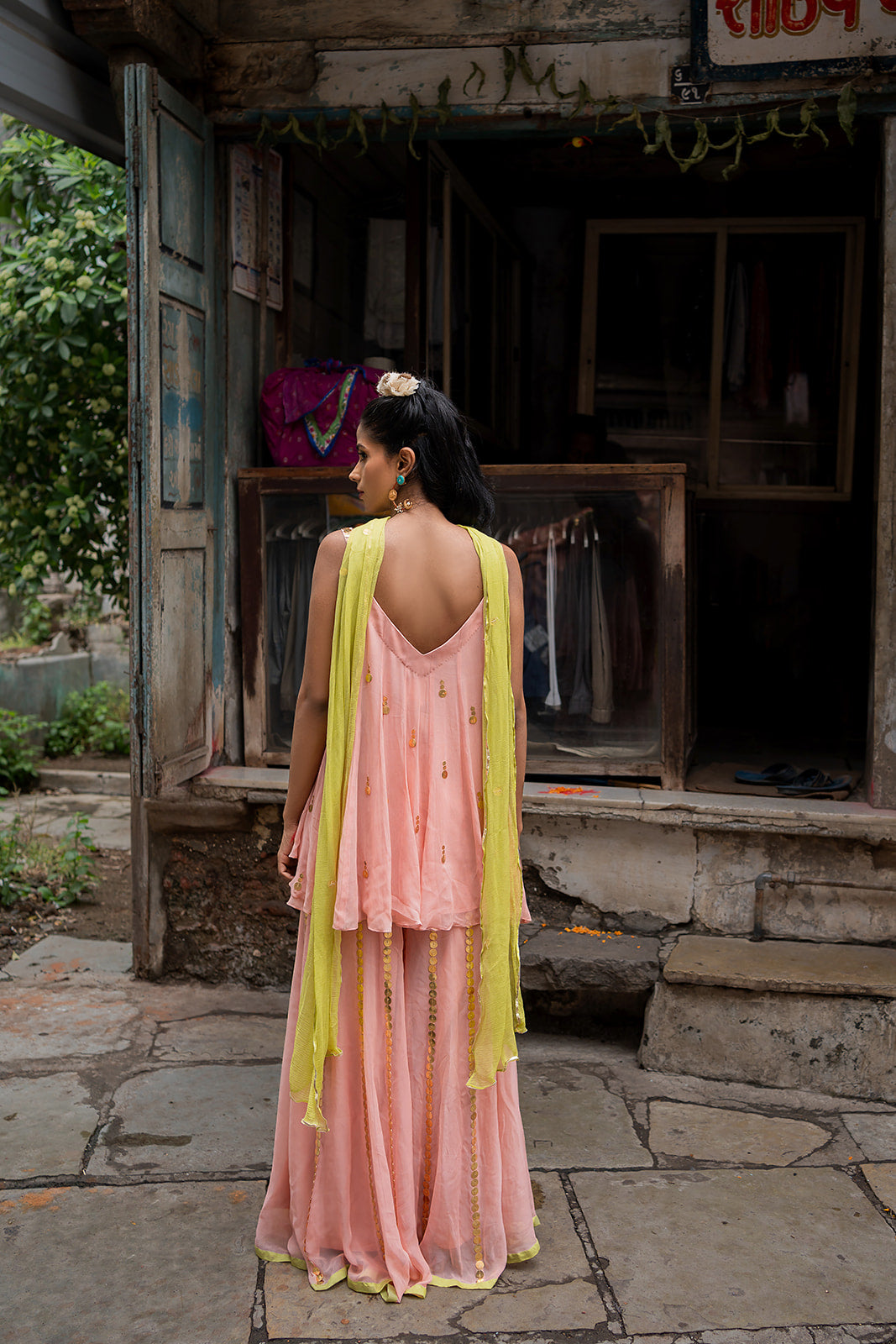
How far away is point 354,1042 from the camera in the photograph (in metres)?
2.60

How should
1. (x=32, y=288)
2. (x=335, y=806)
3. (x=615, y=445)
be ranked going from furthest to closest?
(x=615, y=445) → (x=32, y=288) → (x=335, y=806)

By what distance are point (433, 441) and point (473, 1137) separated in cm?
161

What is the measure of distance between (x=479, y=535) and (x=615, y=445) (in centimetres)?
441

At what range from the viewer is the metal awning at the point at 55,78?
3975 mm

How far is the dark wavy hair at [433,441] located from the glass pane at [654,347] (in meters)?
4.24

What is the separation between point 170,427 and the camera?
425 cm

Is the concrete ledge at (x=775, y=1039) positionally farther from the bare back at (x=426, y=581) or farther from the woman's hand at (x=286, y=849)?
the bare back at (x=426, y=581)

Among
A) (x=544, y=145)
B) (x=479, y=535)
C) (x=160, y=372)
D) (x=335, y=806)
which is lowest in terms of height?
(x=335, y=806)

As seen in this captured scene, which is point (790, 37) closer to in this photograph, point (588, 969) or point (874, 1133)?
point (588, 969)

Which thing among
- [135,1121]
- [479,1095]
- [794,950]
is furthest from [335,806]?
[794,950]

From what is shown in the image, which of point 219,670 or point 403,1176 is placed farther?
point 219,670

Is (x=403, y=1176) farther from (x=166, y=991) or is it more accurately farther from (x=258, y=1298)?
(x=166, y=991)

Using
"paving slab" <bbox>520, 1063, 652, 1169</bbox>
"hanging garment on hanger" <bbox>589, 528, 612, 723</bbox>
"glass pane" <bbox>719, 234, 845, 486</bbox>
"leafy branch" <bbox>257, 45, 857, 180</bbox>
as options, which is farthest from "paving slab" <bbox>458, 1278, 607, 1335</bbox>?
"glass pane" <bbox>719, 234, 845, 486</bbox>

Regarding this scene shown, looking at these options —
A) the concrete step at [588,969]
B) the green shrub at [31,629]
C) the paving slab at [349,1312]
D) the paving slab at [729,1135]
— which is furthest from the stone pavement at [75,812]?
the paving slab at [349,1312]
